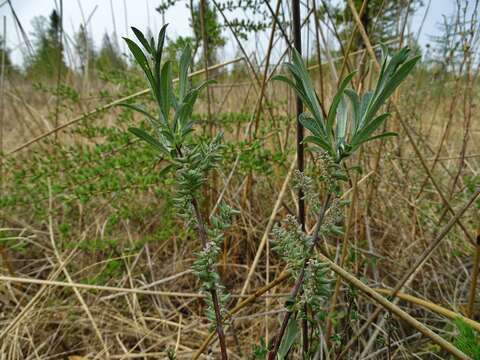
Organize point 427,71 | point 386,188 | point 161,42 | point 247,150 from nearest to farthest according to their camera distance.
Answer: point 161,42
point 247,150
point 386,188
point 427,71

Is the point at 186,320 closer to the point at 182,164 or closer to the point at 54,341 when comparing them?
the point at 54,341

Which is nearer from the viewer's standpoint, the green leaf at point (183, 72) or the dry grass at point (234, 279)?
the green leaf at point (183, 72)

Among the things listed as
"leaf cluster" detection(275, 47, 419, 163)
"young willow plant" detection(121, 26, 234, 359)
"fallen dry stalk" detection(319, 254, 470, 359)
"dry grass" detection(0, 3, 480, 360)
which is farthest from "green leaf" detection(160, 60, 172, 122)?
"dry grass" detection(0, 3, 480, 360)

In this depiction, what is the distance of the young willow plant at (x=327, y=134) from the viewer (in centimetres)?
36

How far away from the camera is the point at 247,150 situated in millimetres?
1055

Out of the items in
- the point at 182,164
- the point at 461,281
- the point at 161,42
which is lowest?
the point at 461,281

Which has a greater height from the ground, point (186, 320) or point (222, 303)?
point (222, 303)

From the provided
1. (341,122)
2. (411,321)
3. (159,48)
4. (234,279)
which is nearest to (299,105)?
(341,122)

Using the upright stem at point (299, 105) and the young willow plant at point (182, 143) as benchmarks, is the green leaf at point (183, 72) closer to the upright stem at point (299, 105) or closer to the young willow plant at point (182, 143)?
the young willow plant at point (182, 143)

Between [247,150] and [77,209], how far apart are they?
1077 millimetres

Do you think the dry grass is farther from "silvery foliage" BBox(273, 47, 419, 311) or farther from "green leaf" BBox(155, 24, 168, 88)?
"green leaf" BBox(155, 24, 168, 88)

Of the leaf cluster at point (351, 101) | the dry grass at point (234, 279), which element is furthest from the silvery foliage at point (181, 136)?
the dry grass at point (234, 279)

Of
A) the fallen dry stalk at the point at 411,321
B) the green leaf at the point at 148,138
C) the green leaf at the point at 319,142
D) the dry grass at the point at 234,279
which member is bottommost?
the dry grass at the point at 234,279

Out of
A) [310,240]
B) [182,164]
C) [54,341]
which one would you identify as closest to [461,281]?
[310,240]
